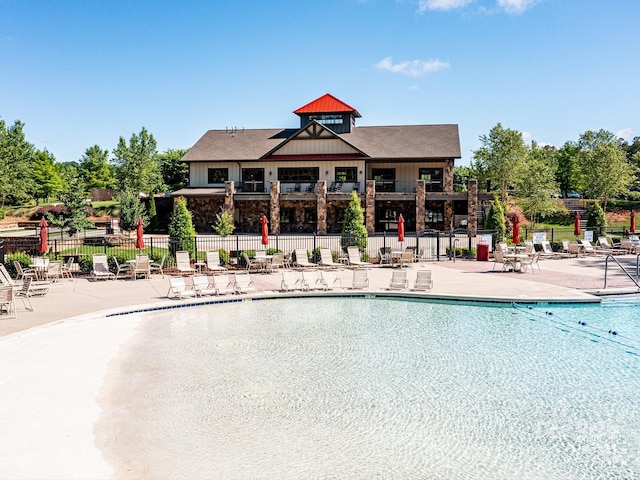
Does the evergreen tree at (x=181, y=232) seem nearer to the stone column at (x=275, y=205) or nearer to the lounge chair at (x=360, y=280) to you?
the lounge chair at (x=360, y=280)

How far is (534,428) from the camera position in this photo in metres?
8.48

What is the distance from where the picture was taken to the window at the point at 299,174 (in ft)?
147

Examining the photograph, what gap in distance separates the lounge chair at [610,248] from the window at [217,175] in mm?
28516

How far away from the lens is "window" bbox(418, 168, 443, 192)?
144ft

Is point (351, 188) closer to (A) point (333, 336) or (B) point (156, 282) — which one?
(B) point (156, 282)

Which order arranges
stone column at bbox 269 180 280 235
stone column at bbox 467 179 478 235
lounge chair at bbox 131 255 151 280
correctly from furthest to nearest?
1. stone column at bbox 269 180 280 235
2. stone column at bbox 467 179 478 235
3. lounge chair at bbox 131 255 151 280

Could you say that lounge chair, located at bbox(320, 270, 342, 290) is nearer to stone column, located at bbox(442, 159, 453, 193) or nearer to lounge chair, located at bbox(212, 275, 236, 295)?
lounge chair, located at bbox(212, 275, 236, 295)

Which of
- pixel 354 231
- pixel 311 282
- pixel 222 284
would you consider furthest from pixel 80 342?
pixel 354 231

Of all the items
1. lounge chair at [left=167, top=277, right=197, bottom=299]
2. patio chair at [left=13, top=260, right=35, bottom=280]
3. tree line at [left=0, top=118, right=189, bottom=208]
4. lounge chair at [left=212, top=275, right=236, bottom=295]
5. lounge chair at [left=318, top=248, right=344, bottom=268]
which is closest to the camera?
lounge chair at [left=167, top=277, right=197, bottom=299]

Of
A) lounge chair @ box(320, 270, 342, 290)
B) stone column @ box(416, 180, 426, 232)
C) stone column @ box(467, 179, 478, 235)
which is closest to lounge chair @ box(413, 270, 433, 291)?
lounge chair @ box(320, 270, 342, 290)

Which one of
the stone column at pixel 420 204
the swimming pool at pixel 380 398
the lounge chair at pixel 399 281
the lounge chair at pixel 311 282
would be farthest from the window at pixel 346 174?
the swimming pool at pixel 380 398

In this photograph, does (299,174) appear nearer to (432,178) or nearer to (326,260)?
(432,178)

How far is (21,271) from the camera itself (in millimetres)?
20422

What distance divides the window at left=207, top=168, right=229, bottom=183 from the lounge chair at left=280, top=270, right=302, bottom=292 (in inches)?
950
